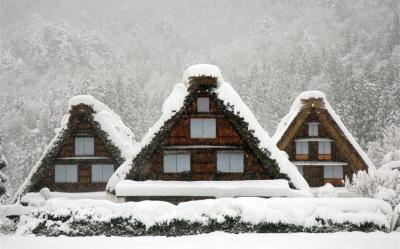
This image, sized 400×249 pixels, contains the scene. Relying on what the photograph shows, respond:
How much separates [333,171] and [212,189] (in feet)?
47.5

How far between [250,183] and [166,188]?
4069 mm

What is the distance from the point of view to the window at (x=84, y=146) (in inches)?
1153

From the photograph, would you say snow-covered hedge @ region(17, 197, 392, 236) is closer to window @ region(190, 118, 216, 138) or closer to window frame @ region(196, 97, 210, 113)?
window @ region(190, 118, 216, 138)

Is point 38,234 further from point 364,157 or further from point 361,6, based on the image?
point 361,6

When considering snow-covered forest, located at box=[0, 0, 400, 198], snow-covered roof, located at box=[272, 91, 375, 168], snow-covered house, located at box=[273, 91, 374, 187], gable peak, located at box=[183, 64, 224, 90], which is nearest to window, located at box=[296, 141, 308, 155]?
snow-covered house, located at box=[273, 91, 374, 187]

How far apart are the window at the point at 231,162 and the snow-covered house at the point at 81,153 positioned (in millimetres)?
8755

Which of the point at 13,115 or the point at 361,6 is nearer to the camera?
the point at 13,115

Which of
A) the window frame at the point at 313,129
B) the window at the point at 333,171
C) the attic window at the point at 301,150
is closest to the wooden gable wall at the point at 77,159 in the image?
the attic window at the point at 301,150

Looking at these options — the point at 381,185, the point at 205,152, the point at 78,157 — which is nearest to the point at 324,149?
the point at 205,152

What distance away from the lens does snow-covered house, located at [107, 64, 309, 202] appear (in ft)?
68.6

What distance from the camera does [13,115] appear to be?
3295 inches

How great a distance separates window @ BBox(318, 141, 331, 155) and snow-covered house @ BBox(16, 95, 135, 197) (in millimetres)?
13619

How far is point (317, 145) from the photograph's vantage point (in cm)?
3206

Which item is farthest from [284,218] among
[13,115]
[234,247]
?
[13,115]
